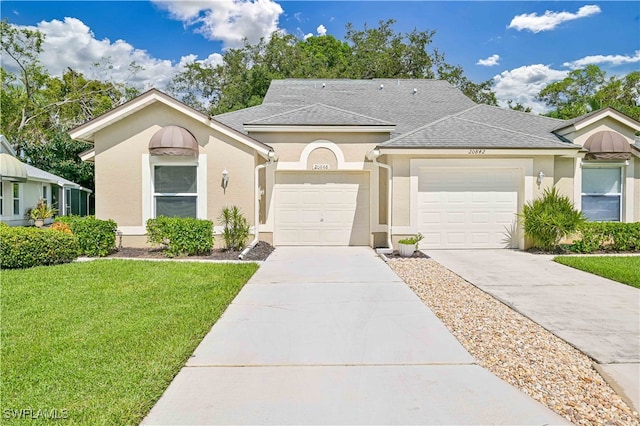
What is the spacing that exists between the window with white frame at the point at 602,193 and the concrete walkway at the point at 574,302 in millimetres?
3661

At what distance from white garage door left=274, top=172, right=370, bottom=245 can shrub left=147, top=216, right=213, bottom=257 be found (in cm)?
300

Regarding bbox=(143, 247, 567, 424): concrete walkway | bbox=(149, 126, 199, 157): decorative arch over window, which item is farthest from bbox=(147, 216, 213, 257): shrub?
bbox=(143, 247, 567, 424): concrete walkway

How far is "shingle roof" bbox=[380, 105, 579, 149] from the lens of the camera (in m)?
11.6

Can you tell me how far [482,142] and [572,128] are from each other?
3.67m

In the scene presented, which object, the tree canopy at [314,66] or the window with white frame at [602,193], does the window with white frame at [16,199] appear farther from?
the window with white frame at [602,193]

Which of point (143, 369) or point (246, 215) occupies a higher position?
point (246, 215)

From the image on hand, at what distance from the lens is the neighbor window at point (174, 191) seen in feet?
38.9

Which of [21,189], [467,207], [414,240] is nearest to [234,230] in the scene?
[414,240]

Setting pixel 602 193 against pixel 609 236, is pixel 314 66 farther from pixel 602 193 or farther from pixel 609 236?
pixel 609 236

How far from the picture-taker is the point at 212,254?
11102 millimetres

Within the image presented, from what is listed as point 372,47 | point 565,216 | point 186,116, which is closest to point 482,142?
point 565,216

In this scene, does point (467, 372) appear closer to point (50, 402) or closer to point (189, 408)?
point (189, 408)

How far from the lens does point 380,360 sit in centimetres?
416

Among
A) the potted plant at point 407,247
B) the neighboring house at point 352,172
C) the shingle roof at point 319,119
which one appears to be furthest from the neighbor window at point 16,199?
the potted plant at point 407,247
